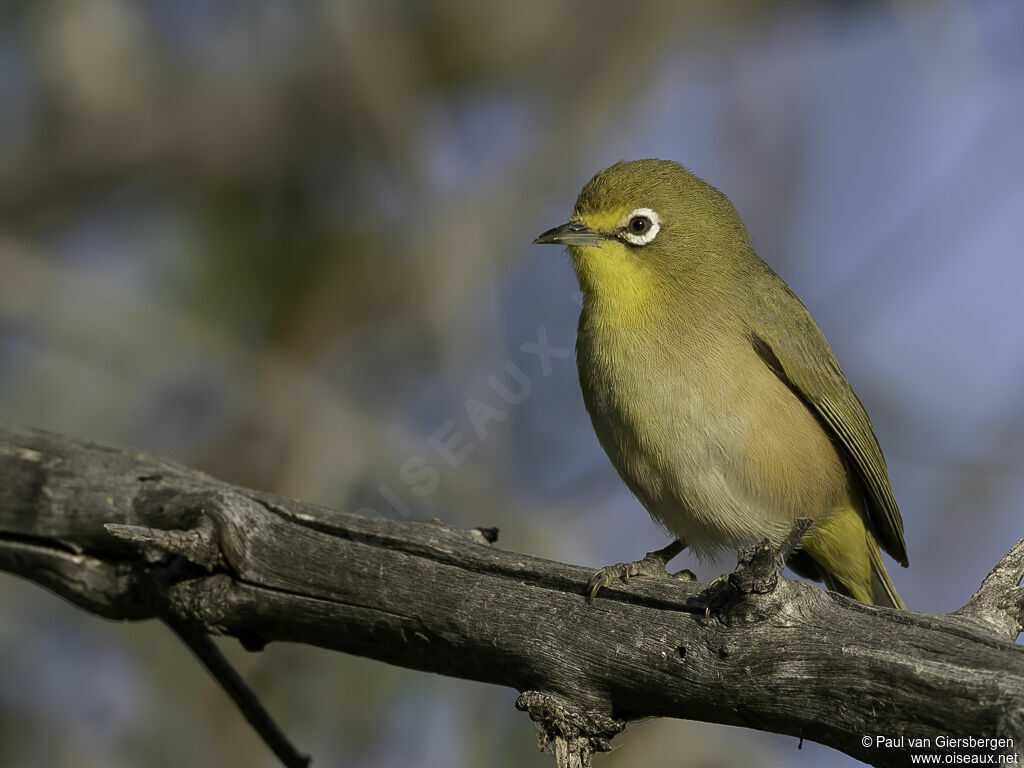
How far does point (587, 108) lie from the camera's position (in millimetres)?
9992

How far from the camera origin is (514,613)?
442 centimetres

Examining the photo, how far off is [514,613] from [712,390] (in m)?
1.55

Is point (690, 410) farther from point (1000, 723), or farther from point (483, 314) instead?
point (483, 314)

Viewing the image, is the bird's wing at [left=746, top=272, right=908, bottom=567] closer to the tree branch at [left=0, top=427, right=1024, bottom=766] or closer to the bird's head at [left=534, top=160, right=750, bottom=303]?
the bird's head at [left=534, top=160, right=750, bottom=303]

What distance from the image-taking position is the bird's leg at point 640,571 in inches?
173

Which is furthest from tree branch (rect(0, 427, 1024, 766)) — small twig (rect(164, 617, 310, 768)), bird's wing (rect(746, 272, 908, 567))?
bird's wing (rect(746, 272, 908, 567))

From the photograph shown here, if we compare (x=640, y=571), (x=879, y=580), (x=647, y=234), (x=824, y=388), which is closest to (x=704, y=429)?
(x=640, y=571)

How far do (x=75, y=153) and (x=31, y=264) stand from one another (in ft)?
5.06

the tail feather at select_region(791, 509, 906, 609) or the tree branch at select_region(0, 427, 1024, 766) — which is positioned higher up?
the tail feather at select_region(791, 509, 906, 609)

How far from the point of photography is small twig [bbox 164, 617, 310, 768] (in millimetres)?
4809

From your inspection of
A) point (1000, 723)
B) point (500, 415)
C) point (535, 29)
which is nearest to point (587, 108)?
point (535, 29)

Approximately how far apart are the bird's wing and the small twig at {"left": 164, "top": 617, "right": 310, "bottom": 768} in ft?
9.57

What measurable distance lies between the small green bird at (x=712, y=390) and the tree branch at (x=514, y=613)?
0.70 metres

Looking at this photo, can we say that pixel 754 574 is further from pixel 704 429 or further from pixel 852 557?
pixel 852 557
